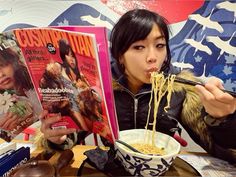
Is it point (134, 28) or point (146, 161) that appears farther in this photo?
point (134, 28)

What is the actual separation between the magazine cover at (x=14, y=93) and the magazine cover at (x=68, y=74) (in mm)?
32

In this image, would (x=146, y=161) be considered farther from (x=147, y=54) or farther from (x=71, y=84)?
(x=147, y=54)

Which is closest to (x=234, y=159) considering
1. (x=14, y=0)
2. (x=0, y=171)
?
(x=0, y=171)

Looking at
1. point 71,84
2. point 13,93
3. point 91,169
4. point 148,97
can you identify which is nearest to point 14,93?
point 13,93

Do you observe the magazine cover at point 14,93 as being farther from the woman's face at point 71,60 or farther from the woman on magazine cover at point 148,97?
the woman's face at point 71,60

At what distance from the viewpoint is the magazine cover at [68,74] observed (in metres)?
0.67

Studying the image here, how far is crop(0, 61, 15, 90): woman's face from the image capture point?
2.75ft

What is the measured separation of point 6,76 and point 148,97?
0.69 metres

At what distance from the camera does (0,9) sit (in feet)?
6.15

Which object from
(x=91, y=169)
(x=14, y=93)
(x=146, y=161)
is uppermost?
(x=14, y=93)

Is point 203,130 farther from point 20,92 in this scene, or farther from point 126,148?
point 20,92

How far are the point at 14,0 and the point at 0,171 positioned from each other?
1.50 m

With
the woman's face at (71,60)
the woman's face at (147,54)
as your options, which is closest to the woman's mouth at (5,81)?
the woman's face at (71,60)

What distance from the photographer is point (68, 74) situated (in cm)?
75
